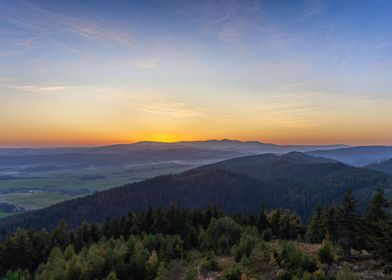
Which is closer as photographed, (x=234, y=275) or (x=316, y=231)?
(x=234, y=275)

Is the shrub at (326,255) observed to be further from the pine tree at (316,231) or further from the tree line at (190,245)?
the pine tree at (316,231)

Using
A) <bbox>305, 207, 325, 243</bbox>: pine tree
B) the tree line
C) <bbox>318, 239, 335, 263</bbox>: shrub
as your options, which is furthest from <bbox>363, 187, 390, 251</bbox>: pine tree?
<bbox>305, 207, 325, 243</bbox>: pine tree

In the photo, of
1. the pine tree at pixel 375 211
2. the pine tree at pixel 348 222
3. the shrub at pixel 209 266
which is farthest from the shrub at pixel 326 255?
the shrub at pixel 209 266

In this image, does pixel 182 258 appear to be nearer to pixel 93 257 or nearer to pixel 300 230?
pixel 93 257

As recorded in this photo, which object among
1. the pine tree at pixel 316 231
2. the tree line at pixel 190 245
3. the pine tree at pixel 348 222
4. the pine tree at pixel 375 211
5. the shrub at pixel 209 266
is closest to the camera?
the tree line at pixel 190 245

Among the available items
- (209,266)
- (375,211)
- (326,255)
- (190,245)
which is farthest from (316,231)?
(209,266)

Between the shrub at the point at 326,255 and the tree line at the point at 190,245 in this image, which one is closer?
the tree line at the point at 190,245

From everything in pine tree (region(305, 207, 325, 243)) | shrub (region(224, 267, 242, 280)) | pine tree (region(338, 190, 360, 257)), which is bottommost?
pine tree (region(305, 207, 325, 243))

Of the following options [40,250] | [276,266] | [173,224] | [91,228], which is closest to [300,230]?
[173,224]

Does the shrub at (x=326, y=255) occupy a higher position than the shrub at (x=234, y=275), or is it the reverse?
the shrub at (x=326, y=255)

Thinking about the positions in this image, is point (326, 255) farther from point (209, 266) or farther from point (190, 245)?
point (190, 245)

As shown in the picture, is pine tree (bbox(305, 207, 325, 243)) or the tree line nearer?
the tree line

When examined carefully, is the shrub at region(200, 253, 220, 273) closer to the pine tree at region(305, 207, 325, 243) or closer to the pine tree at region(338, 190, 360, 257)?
the pine tree at region(338, 190, 360, 257)
